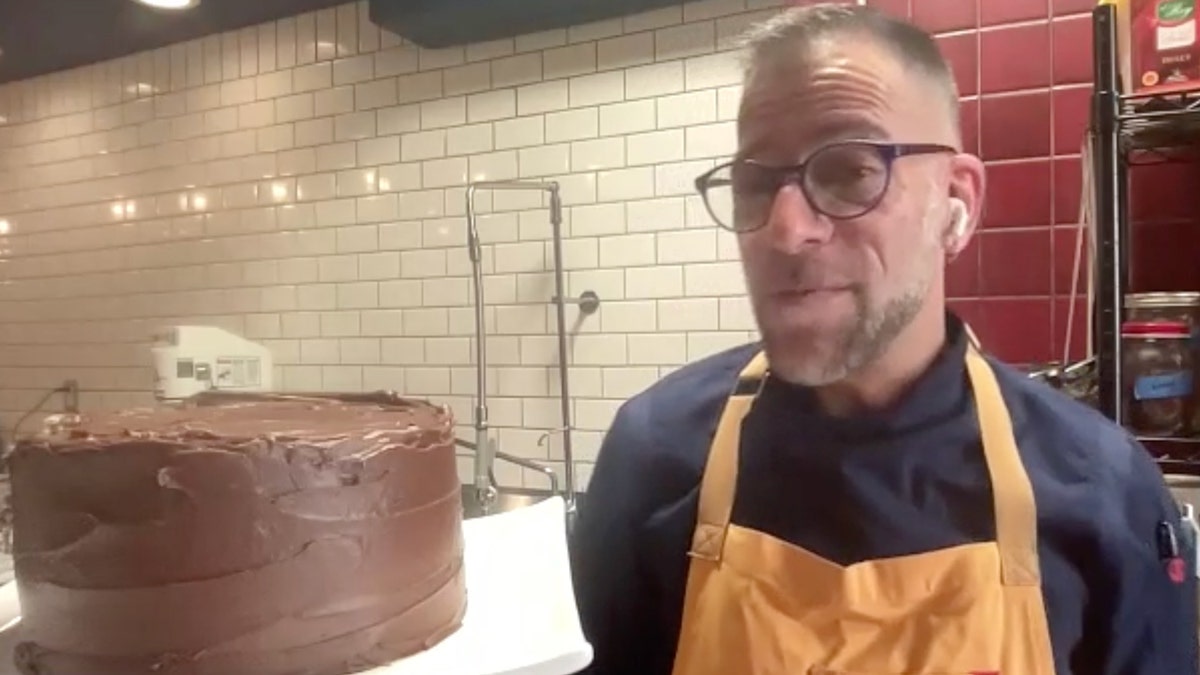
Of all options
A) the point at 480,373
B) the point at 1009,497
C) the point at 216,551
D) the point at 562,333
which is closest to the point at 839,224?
the point at 1009,497

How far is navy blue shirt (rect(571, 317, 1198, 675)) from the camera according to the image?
113cm

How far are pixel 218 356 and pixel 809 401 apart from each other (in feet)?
7.41

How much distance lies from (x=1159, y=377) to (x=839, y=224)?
0.78m

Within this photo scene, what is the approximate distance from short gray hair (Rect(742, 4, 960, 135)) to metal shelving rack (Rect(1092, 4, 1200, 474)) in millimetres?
419

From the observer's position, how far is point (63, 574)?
2.82ft

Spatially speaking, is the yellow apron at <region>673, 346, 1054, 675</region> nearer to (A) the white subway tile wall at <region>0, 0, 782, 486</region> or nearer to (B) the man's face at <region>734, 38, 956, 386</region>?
(B) the man's face at <region>734, 38, 956, 386</region>

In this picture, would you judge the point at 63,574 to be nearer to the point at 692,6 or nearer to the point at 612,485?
the point at 612,485

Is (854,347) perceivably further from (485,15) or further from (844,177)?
(485,15)

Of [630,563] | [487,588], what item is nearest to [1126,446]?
[630,563]

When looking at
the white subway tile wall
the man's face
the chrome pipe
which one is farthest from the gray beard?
the chrome pipe

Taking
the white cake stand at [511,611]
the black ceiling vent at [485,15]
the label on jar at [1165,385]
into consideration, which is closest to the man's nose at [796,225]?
the white cake stand at [511,611]

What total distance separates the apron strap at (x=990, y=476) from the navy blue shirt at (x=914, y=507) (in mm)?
15

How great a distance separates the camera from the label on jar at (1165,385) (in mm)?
1621

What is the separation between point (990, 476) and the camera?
114cm
